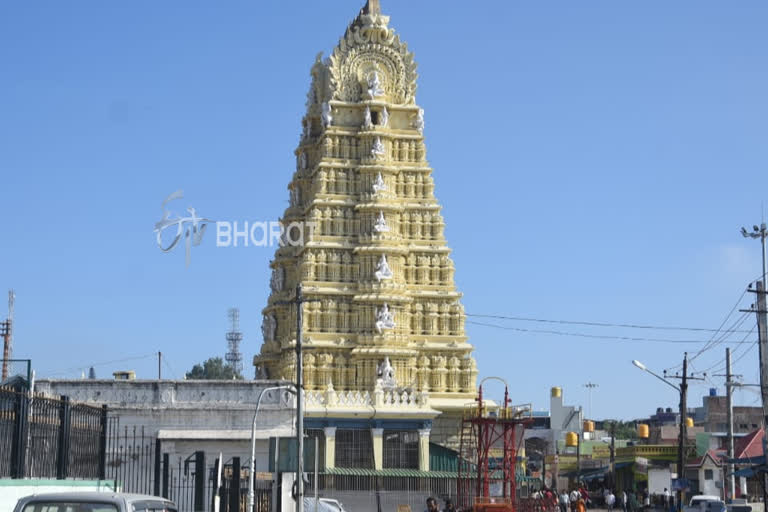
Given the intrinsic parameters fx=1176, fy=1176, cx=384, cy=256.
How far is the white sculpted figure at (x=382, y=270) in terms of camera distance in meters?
61.6

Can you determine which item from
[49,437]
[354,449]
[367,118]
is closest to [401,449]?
[354,449]

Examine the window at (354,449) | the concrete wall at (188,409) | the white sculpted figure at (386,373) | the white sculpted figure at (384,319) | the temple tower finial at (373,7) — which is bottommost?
the window at (354,449)

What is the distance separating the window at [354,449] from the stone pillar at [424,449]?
2.28m

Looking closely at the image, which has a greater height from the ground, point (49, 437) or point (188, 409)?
point (188, 409)

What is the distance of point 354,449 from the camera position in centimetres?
5425

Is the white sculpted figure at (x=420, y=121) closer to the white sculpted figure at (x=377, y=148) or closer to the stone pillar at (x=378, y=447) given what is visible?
the white sculpted figure at (x=377, y=148)

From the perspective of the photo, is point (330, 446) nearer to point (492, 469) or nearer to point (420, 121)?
point (492, 469)

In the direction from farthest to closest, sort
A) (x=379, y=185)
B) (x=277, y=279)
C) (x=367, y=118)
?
Answer: (x=277, y=279) < (x=367, y=118) < (x=379, y=185)

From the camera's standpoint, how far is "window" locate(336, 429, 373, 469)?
54.2m

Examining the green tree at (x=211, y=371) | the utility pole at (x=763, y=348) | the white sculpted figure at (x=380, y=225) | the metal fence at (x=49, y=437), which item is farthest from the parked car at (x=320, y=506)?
the green tree at (x=211, y=371)

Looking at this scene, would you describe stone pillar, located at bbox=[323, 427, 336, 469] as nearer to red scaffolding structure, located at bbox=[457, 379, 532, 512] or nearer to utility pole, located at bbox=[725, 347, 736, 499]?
red scaffolding structure, located at bbox=[457, 379, 532, 512]

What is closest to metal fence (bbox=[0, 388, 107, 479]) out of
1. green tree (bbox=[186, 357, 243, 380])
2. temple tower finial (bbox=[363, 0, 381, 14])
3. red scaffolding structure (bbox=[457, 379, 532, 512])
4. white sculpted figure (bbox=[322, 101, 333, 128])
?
red scaffolding structure (bbox=[457, 379, 532, 512])

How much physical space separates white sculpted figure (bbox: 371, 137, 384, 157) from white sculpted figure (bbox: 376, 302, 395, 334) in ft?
27.6

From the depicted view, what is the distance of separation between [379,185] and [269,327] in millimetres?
10621
